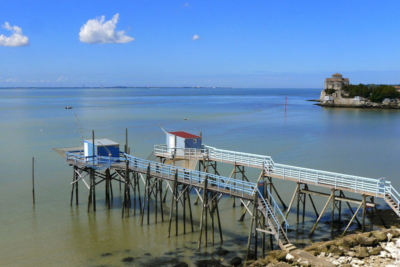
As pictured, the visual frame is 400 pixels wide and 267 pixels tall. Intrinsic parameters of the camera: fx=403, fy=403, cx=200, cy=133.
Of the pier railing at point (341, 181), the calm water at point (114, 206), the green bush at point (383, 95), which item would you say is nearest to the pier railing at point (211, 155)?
the pier railing at point (341, 181)

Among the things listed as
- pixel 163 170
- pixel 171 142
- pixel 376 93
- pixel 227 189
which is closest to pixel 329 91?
pixel 376 93

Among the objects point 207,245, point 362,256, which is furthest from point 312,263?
point 207,245

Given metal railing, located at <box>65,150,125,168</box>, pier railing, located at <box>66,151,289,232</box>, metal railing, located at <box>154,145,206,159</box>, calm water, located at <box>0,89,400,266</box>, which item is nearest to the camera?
calm water, located at <box>0,89,400,266</box>

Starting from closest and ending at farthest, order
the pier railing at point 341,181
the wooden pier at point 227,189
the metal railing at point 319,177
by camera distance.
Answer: the wooden pier at point 227,189, the metal railing at point 319,177, the pier railing at point 341,181

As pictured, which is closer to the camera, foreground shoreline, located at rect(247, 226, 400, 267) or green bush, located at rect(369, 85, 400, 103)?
foreground shoreline, located at rect(247, 226, 400, 267)

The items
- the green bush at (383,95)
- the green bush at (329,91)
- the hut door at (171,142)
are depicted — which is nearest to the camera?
Answer: the hut door at (171,142)

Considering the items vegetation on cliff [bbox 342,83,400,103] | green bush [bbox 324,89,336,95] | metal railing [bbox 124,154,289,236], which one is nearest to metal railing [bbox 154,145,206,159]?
metal railing [bbox 124,154,289,236]

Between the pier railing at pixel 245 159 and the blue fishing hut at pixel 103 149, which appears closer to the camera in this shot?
the pier railing at pixel 245 159

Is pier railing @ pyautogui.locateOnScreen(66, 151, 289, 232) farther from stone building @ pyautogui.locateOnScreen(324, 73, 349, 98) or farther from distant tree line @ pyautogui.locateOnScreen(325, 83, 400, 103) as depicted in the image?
stone building @ pyautogui.locateOnScreen(324, 73, 349, 98)

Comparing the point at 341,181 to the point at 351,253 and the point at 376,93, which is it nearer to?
the point at 351,253

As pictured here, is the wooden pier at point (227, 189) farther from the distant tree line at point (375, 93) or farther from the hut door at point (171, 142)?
the distant tree line at point (375, 93)

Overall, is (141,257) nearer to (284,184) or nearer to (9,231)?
(9,231)

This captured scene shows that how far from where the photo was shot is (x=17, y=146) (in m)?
45.6

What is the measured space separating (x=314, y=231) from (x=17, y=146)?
36540 mm
